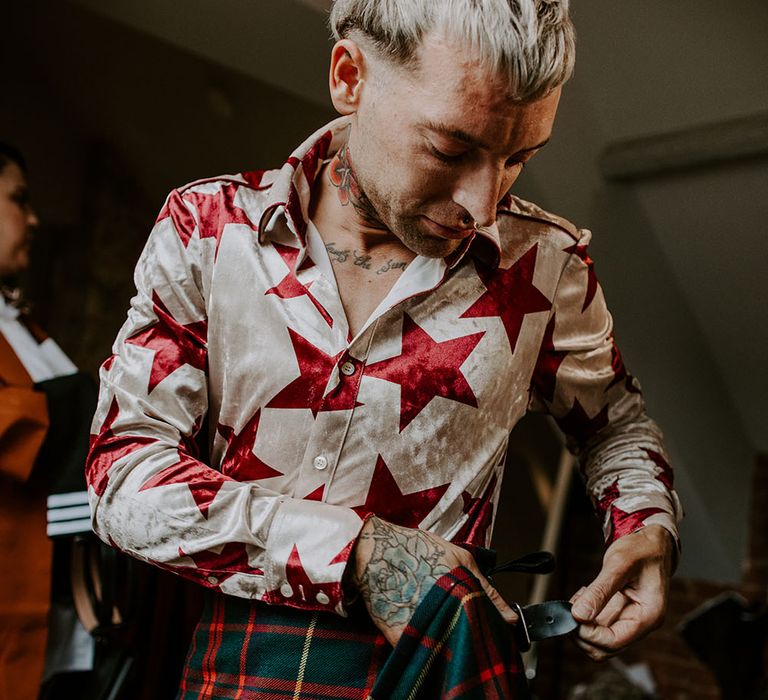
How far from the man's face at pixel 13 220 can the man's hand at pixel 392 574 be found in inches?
63.9

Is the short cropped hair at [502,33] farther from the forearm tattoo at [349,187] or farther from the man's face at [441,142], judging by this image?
the forearm tattoo at [349,187]

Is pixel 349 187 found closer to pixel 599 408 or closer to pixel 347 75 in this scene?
pixel 347 75

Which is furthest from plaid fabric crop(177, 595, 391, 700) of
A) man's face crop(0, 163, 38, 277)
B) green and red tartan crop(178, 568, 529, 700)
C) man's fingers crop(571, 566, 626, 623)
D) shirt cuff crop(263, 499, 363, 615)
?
man's face crop(0, 163, 38, 277)

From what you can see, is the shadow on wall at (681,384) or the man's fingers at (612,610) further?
the shadow on wall at (681,384)

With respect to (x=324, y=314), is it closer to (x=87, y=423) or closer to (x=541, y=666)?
(x=87, y=423)

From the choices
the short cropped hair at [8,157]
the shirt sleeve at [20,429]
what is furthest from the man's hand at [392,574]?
the short cropped hair at [8,157]

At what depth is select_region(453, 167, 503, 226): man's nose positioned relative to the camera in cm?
112

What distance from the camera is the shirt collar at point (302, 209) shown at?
1256 millimetres

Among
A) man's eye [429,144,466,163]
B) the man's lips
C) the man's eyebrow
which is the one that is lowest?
the man's lips

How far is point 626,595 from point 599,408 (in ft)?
1.00

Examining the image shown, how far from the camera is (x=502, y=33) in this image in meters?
1.07

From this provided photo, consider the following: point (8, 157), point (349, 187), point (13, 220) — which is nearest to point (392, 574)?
point (349, 187)

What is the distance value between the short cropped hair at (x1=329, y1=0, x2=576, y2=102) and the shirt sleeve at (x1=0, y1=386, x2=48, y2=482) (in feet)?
4.09

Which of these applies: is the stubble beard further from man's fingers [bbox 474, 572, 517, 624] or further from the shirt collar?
man's fingers [bbox 474, 572, 517, 624]
